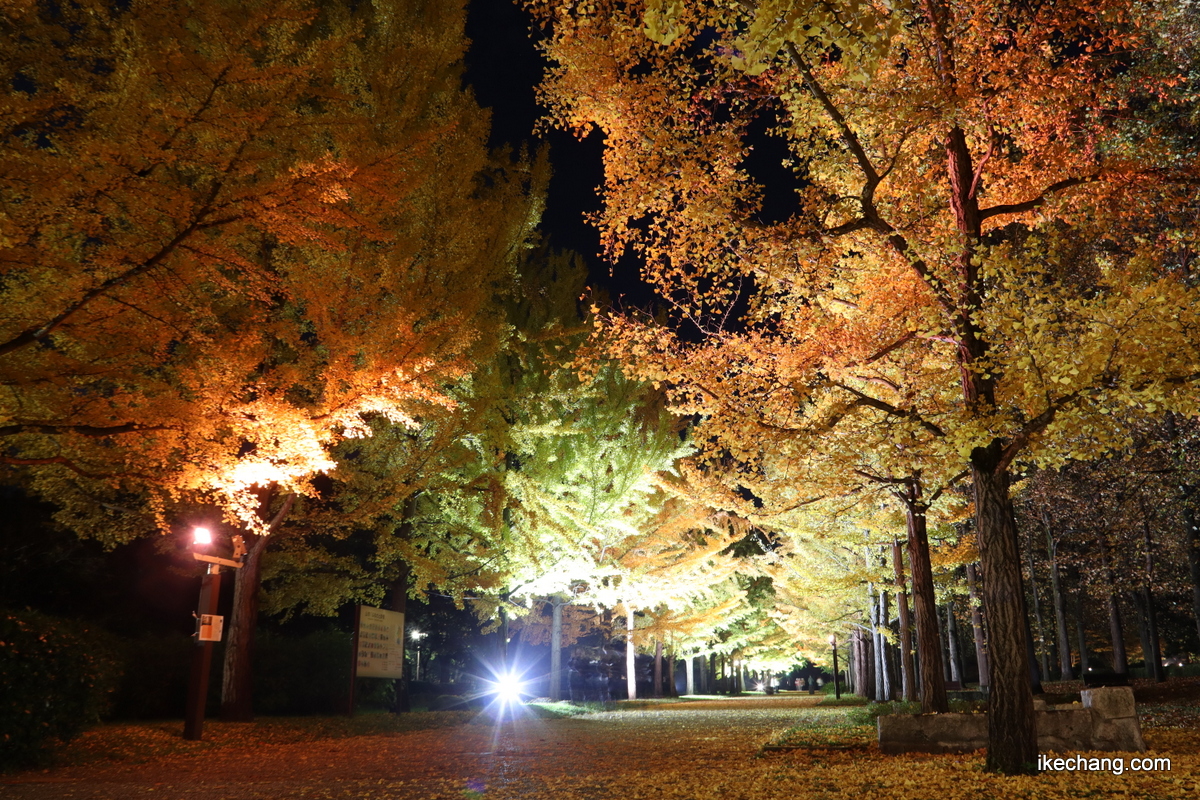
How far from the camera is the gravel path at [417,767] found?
252 inches

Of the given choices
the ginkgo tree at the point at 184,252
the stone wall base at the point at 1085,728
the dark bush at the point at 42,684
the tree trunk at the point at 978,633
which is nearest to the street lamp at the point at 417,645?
the ginkgo tree at the point at 184,252

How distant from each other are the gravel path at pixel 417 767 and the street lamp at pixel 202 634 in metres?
0.68

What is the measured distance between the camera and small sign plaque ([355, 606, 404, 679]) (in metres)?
13.5

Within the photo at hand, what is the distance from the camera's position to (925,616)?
11.5m

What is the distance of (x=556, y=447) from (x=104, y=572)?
33.5 ft

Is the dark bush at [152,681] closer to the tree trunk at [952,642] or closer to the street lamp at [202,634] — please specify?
the street lamp at [202,634]

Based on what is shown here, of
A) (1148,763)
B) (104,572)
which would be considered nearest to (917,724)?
(1148,763)

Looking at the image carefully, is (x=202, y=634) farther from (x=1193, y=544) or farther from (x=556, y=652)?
(x=1193, y=544)

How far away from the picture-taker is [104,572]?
14.6 m

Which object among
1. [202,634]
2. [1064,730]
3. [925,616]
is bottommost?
[1064,730]

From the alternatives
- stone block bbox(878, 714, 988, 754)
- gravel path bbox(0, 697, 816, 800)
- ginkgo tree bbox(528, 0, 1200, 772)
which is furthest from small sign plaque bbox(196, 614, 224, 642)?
stone block bbox(878, 714, 988, 754)

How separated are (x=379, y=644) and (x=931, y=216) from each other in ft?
40.6

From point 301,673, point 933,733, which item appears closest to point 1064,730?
point 933,733

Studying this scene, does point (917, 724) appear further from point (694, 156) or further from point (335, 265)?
point (335, 265)
